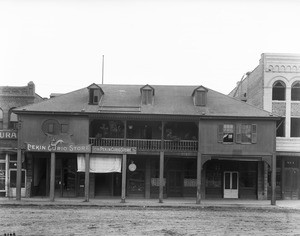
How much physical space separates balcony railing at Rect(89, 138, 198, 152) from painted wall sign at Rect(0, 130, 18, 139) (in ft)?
18.0

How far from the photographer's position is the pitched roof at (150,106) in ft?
98.5

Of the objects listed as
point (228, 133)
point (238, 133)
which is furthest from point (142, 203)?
point (238, 133)

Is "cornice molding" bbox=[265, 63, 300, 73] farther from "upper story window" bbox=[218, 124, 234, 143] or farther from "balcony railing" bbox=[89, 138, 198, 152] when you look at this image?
"balcony railing" bbox=[89, 138, 198, 152]

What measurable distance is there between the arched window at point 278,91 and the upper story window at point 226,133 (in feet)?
18.3

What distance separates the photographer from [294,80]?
33.0 m

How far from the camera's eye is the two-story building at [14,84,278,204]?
97.3 ft

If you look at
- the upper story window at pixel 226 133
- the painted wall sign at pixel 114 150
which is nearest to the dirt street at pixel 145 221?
the painted wall sign at pixel 114 150

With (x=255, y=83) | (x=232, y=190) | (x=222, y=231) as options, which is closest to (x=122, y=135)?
(x=232, y=190)

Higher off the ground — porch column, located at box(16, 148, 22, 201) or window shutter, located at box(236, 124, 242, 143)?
window shutter, located at box(236, 124, 242, 143)

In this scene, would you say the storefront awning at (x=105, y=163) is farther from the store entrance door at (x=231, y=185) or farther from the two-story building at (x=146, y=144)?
the store entrance door at (x=231, y=185)

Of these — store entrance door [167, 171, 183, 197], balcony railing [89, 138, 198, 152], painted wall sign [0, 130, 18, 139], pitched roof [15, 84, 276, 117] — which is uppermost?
pitched roof [15, 84, 276, 117]

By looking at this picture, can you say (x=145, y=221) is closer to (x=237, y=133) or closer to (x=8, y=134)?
(x=237, y=133)

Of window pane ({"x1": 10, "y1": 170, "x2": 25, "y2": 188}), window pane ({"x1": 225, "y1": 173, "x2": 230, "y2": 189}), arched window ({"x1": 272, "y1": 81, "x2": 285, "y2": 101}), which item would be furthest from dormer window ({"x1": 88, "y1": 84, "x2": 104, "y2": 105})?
arched window ({"x1": 272, "y1": 81, "x2": 285, "y2": 101})

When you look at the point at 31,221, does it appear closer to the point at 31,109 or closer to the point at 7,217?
the point at 7,217
